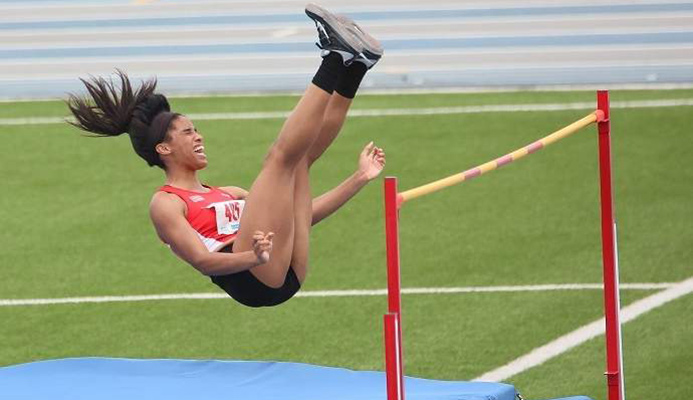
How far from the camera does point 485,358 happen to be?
8.58 meters

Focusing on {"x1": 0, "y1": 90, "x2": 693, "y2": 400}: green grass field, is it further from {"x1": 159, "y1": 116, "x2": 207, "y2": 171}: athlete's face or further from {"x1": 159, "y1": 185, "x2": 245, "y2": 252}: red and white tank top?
{"x1": 159, "y1": 116, "x2": 207, "y2": 171}: athlete's face

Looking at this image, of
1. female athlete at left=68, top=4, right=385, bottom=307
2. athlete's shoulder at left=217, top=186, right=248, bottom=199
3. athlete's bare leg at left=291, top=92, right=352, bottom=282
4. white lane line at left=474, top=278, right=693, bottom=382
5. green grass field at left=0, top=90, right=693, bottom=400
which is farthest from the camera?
green grass field at left=0, top=90, right=693, bottom=400

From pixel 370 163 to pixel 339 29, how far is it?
578 mm

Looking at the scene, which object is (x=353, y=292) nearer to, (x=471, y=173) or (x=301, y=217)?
(x=301, y=217)

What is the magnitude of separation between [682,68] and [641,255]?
4679 mm

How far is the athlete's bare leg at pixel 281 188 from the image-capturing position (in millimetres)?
6324

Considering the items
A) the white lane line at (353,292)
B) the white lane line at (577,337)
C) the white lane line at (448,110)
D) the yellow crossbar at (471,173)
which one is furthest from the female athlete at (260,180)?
the white lane line at (448,110)

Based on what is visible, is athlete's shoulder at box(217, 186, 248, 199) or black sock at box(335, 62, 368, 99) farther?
athlete's shoulder at box(217, 186, 248, 199)

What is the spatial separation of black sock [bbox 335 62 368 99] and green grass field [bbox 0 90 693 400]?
230 cm

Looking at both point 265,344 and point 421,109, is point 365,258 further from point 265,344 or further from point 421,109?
point 421,109

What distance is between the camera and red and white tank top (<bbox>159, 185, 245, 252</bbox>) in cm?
659

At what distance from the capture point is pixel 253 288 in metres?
6.58

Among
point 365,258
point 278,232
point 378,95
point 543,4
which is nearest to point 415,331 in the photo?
point 365,258

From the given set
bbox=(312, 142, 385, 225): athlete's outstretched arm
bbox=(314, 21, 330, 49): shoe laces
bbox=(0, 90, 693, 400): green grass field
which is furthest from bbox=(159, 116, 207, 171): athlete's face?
bbox=(0, 90, 693, 400): green grass field
